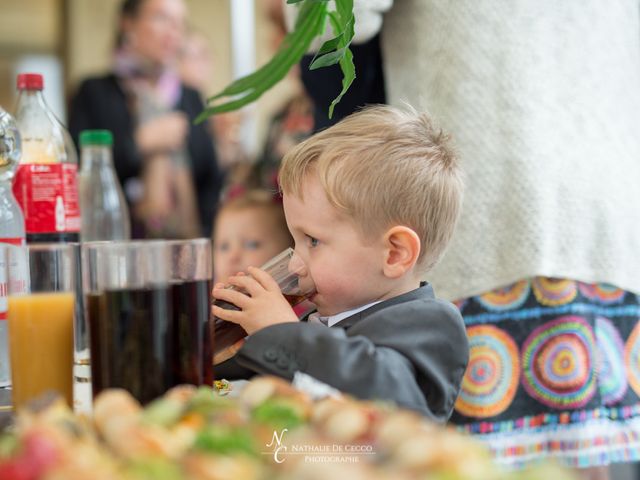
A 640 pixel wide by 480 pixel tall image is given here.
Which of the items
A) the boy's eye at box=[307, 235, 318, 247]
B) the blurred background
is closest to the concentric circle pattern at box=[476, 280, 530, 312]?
the boy's eye at box=[307, 235, 318, 247]

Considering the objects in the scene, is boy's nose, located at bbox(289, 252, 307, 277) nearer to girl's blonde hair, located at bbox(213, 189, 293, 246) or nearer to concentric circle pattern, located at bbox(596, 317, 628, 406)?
concentric circle pattern, located at bbox(596, 317, 628, 406)

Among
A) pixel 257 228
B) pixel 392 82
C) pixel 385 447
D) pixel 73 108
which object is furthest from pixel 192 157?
pixel 385 447

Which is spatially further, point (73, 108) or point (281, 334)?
point (73, 108)

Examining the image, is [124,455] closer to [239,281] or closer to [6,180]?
[239,281]

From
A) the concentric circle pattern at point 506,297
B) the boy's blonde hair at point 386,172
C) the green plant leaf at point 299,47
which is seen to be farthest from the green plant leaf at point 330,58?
the concentric circle pattern at point 506,297

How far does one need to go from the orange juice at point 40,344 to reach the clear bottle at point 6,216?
0.06 metres

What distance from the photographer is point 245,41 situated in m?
4.64

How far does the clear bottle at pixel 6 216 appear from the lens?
2.92 feet

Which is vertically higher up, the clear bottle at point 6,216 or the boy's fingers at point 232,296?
the clear bottle at point 6,216

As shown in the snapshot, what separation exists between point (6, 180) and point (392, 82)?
632 millimetres

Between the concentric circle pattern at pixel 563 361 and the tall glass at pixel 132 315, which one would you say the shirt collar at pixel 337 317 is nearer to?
the tall glass at pixel 132 315

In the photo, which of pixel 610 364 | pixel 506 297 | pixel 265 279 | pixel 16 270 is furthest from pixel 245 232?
pixel 16 270

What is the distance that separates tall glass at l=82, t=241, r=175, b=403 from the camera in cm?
62

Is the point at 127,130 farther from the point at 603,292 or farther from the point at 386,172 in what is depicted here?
the point at 386,172
